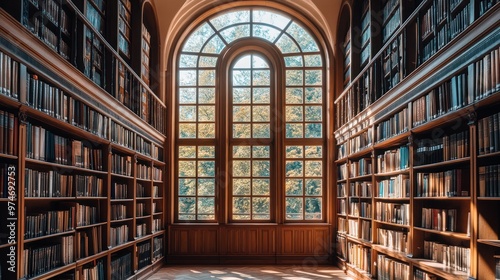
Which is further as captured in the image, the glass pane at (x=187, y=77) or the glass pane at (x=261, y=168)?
the glass pane at (x=187, y=77)

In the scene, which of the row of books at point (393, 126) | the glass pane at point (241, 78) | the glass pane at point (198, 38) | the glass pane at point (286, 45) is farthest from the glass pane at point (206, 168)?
the row of books at point (393, 126)

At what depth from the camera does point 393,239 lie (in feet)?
24.6

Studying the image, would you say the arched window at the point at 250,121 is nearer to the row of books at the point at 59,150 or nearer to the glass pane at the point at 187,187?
the glass pane at the point at 187,187

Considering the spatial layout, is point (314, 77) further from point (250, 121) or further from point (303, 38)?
point (250, 121)

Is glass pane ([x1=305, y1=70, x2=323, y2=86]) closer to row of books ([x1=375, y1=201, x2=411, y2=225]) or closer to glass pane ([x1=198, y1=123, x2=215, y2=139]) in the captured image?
glass pane ([x1=198, y1=123, x2=215, y2=139])

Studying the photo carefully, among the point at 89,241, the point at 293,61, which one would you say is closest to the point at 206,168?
the point at 293,61

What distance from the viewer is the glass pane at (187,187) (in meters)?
12.5

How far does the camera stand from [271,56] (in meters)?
12.8

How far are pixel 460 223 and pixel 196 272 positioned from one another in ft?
20.7

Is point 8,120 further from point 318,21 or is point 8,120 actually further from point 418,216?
point 318,21

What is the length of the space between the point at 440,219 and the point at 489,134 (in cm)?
164

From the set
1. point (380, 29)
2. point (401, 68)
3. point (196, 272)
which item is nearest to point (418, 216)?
point (401, 68)

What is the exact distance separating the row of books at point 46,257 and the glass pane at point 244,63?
24.6 ft

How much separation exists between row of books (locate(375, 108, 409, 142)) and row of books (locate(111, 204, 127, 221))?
4157 mm
